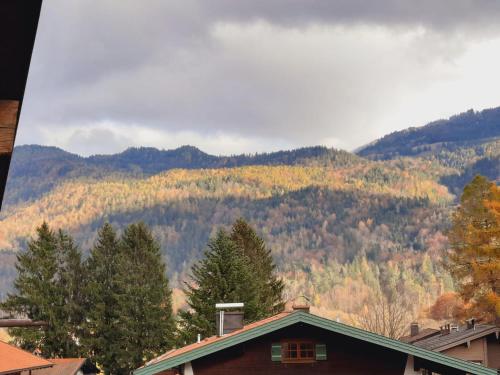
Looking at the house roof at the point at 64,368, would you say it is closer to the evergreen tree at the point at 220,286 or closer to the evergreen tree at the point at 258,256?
the evergreen tree at the point at 220,286

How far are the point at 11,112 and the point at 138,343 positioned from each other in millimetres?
62689

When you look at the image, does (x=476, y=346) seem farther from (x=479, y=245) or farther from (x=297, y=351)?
(x=297, y=351)

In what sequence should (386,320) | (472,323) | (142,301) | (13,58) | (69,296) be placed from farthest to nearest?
(386,320)
(69,296)
(142,301)
(472,323)
(13,58)

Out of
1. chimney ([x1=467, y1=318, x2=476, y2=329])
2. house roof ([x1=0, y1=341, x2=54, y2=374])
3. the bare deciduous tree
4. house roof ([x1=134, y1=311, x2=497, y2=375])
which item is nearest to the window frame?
house roof ([x1=134, y1=311, x2=497, y2=375])

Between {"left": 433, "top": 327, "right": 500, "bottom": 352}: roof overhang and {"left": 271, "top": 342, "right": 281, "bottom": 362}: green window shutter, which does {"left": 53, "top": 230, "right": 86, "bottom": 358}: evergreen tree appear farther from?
{"left": 271, "top": 342, "right": 281, "bottom": 362}: green window shutter

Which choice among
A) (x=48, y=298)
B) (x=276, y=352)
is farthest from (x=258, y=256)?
(x=276, y=352)

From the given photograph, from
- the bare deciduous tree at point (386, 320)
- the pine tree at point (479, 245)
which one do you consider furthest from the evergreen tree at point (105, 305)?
the pine tree at point (479, 245)

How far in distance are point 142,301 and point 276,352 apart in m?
44.5

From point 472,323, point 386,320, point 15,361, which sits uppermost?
point 472,323

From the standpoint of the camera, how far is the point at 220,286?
165 feet

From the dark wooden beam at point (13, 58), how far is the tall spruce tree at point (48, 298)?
6178cm

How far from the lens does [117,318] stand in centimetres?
6556

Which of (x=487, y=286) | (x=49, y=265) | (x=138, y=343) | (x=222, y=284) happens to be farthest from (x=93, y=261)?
(x=487, y=286)

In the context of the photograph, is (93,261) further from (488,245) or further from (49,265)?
(488,245)
